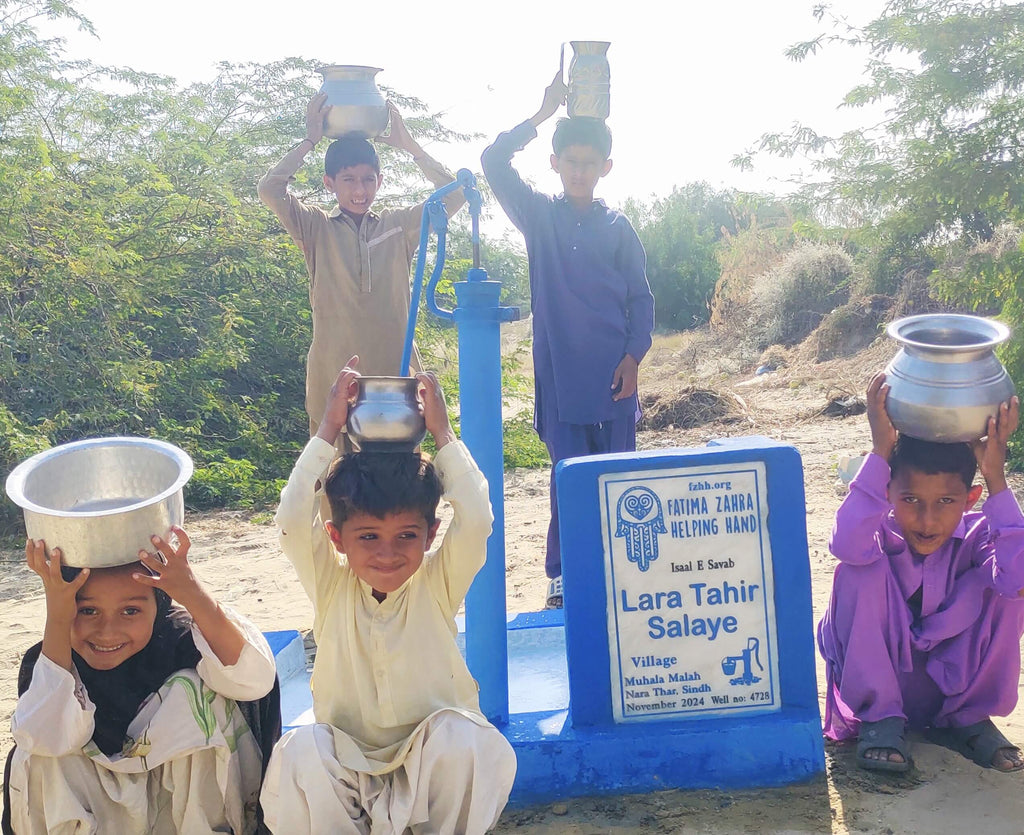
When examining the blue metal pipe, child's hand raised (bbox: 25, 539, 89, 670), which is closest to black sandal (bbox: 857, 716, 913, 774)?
the blue metal pipe

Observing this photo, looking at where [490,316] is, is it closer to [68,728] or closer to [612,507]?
[612,507]

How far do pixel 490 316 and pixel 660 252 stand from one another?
857 inches

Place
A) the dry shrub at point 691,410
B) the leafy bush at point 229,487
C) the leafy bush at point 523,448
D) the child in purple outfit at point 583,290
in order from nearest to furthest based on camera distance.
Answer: the child in purple outfit at point 583,290 < the leafy bush at point 229,487 < the leafy bush at point 523,448 < the dry shrub at point 691,410

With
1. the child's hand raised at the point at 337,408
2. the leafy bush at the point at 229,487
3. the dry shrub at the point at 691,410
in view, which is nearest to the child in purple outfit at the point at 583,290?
the child's hand raised at the point at 337,408

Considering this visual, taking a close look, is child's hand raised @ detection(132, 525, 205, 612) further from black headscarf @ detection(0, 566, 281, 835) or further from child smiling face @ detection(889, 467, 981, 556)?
child smiling face @ detection(889, 467, 981, 556)

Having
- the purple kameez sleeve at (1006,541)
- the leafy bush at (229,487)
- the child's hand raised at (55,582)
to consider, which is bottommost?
the leafy bush at (229,487)

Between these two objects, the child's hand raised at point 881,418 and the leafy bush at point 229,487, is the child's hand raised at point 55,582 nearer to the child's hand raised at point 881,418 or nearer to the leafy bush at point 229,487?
the child's hand raised at point 881,418

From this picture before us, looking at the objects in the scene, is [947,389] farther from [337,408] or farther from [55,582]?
[55,582]

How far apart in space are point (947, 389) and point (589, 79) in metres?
1.62

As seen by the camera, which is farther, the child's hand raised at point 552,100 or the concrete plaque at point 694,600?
the child's hand raised at point 552,100

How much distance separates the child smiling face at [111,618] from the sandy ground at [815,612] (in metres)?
1.00

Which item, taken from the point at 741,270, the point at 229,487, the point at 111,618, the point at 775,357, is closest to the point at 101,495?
the point at 111,618

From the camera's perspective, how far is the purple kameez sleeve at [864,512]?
2.43m

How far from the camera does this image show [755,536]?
2.53 m
